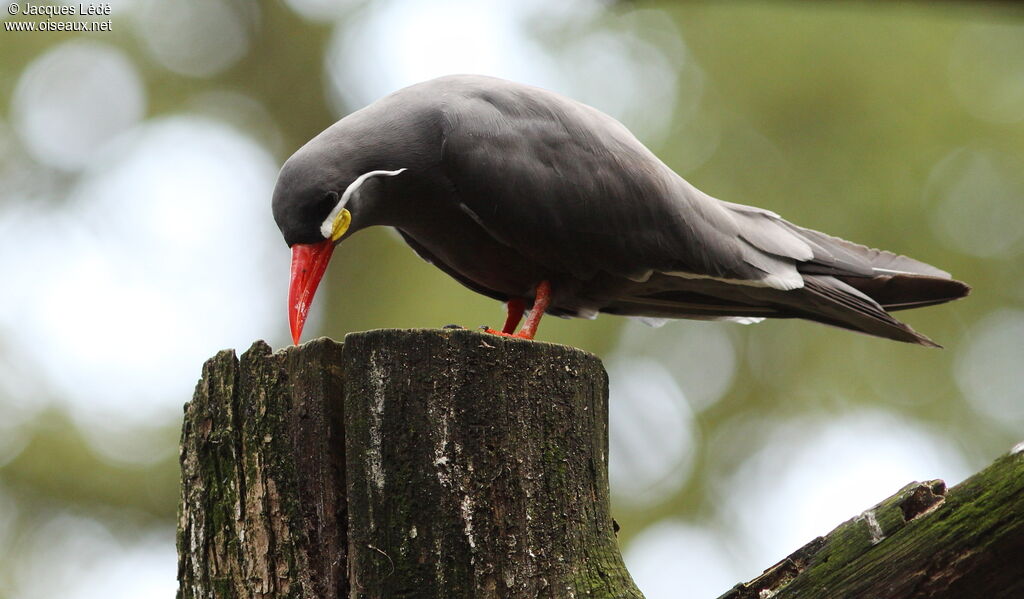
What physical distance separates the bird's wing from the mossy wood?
247 centimetres

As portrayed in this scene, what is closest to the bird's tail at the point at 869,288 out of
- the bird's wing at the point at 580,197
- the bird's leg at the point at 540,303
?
the bird's wing at the point at 580,197

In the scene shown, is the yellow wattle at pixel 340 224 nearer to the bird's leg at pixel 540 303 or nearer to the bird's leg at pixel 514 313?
the bird's leg at pixel 540 303

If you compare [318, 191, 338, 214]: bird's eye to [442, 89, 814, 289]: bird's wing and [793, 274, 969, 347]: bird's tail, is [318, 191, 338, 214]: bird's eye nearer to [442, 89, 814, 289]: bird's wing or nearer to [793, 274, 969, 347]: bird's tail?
[442, 89, 814, 289]: bird's wing

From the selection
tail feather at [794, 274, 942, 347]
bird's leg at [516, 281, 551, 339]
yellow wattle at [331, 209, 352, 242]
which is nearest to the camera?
yellow wattle at [331, 209, 352, 242]

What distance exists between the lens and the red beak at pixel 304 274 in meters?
4.42

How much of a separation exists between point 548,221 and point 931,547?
273cm

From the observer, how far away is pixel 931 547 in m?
2.34

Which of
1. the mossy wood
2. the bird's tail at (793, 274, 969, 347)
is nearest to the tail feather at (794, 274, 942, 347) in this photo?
the bird's tail at (793, 274, 969, 347)

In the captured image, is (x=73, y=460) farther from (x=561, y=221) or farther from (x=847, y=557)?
(x=847, y=557)

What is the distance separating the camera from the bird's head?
4477 millimetres

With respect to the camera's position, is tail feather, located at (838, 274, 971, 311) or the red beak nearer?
the red beak

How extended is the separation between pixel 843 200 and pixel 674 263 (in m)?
4.87

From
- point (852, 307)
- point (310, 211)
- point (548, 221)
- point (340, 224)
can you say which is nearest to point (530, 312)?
point (548, 221)

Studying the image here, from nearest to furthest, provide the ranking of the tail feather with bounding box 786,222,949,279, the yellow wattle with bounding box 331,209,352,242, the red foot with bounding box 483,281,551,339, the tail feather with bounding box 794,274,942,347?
the yellow wattle with bounding box 331,209,352,242 < the red foot with bounding box 483,281,551,339 < the tail feather with bounding box 794,274,942,347 < the tail feather with bounding box 786,222,949,279
